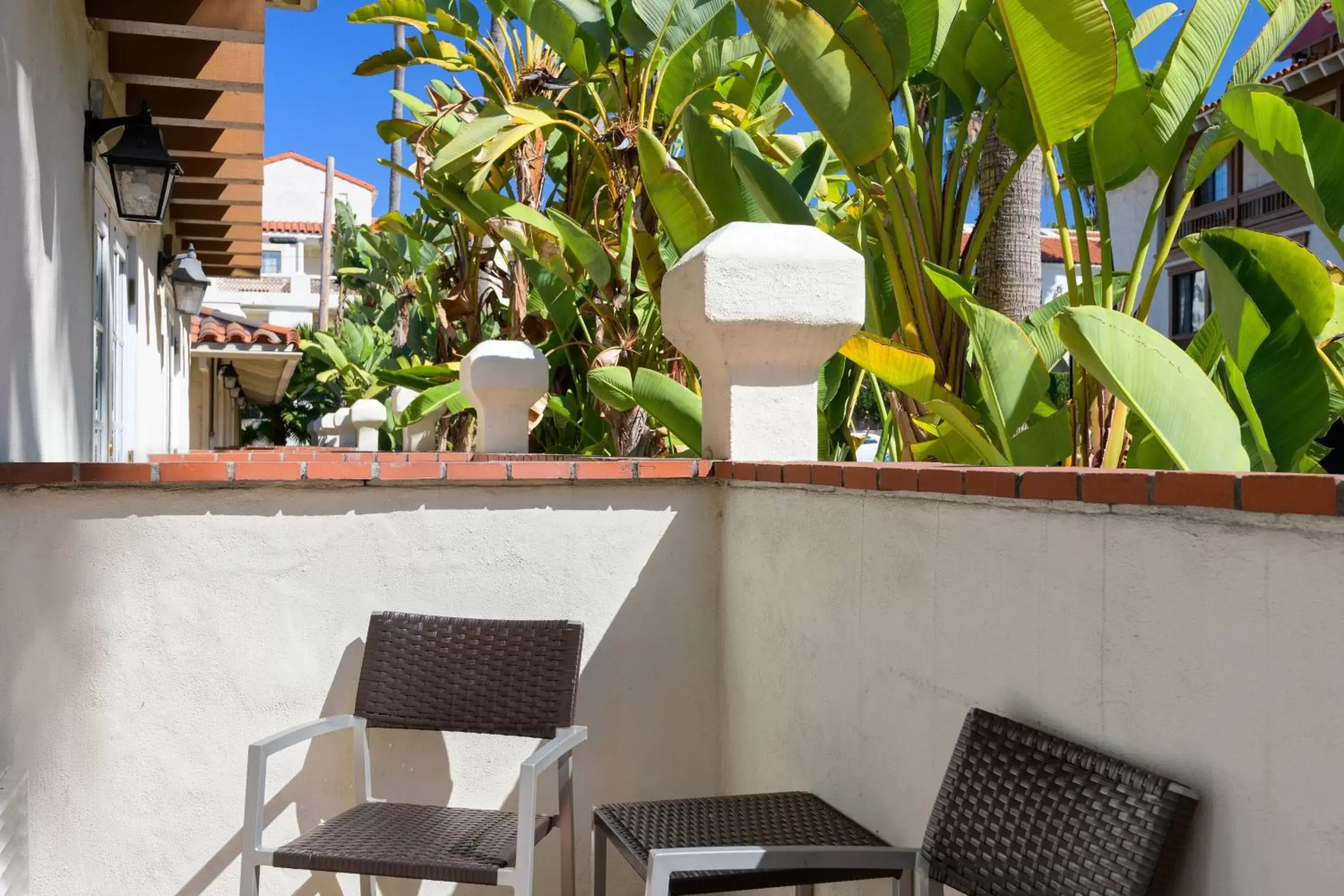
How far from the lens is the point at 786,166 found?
8.14 metres

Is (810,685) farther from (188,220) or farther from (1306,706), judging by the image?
(188,220)

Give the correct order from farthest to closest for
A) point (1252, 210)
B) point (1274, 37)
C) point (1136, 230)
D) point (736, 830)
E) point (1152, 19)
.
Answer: point (1136, 230), point (1252, 210), point (1152, 19), point (1274, 37), point (736, 830)

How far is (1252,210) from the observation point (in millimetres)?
25812

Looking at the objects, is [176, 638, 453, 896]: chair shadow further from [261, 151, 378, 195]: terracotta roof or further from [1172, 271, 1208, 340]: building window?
[261, 151, 378, 195]: terracotta roof

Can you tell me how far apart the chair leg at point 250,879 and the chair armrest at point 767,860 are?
1.23 meters

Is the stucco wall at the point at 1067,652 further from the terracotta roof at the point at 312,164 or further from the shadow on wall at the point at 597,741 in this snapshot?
the terracotta roof at the point at 312,164

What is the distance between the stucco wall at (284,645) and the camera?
11.5 feet

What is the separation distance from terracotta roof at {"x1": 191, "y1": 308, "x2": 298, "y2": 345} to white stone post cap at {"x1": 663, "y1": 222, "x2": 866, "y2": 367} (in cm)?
1086

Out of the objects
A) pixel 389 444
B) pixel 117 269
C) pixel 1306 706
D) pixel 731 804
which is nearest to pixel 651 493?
pixel 731 804

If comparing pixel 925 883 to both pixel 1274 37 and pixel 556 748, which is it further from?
pixel 1274 37

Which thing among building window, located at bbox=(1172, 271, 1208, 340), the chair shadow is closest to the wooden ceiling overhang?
the chair shadow

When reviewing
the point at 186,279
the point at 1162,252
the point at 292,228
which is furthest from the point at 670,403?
the point at 292,228

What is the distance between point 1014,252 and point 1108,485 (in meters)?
4.67

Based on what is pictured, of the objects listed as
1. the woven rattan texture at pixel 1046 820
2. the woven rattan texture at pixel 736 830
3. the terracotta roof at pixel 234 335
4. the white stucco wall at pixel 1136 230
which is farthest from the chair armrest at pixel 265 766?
the white stucco wall at pixel 1136 230
